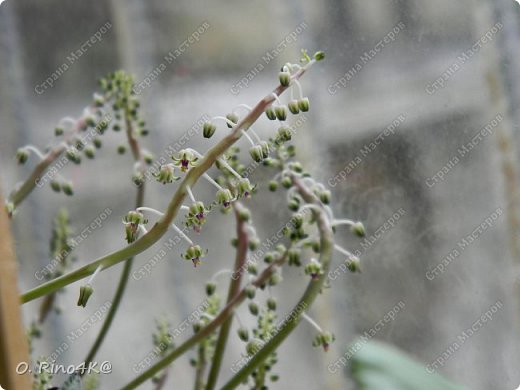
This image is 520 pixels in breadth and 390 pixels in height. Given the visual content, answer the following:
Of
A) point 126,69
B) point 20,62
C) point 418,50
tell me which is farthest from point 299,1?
point 20,62

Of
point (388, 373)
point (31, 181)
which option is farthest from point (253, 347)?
point (31, 181)

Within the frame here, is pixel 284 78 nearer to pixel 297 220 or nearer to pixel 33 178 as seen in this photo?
pixel 297 220

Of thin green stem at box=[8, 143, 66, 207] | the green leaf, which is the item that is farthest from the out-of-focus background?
thin green stem at box=[8, 143, 66, 207]

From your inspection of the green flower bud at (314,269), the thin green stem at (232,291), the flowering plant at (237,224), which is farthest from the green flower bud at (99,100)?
the green flower bud at (314,269)

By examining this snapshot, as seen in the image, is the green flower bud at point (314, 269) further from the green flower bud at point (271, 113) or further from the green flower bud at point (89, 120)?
the green flower bud at point (89, 120)

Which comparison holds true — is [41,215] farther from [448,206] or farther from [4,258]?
[4,258]

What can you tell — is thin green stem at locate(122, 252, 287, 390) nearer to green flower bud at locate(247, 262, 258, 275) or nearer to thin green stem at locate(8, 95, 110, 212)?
green flower bud at locate(247, 262, 258, 275)
